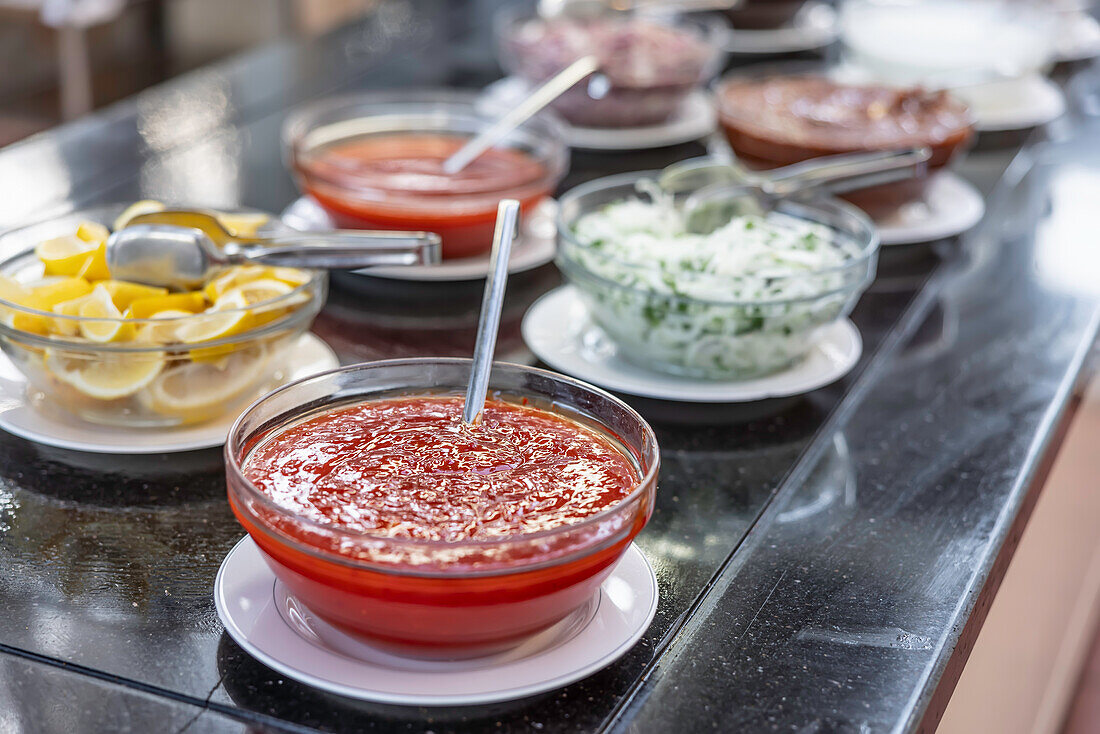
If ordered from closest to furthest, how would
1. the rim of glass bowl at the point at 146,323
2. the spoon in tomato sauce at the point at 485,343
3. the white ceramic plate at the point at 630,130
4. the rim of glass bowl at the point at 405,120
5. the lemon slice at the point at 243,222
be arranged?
the spoon in tomato sauce at the point at 485,343
the rim of glass bowl at the point at 146,323
the lemon slice at the point at 243,222
the rim of glass bowl at the point at 405,120
the white ceramic plate at the point at 630,130

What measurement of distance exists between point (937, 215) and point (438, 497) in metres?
1.11

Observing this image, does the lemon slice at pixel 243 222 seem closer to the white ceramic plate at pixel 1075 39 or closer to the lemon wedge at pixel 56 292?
the lemon wedge at pixel 56 292

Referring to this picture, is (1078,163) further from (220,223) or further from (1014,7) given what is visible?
(220,223)

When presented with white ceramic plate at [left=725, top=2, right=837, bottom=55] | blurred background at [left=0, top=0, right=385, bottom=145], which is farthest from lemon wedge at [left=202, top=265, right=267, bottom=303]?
blurred background at [left=0, top=0, right=385, bottom=145]

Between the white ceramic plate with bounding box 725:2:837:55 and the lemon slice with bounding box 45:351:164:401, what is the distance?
1.70 meters

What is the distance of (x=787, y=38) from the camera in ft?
8.41

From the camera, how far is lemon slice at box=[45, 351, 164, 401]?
3.63ft

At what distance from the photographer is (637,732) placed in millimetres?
826

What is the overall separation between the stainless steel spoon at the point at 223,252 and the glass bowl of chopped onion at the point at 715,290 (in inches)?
8.2

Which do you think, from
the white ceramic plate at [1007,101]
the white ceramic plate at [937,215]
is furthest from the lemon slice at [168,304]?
the white ceramic plate at [1007,101]

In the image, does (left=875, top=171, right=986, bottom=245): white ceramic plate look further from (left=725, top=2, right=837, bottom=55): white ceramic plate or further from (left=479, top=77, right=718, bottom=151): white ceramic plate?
(left=725, top=2, right=837, bottom=55): white ceramic plate

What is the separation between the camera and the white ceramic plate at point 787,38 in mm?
2527

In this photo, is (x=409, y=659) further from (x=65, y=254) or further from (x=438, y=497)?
(x=65, y=254)

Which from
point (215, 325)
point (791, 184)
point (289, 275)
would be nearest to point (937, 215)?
point (791, 184)
